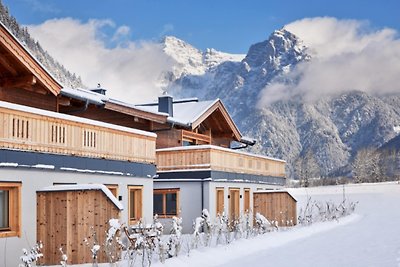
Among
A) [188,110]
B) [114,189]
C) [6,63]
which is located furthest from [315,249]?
[188,110]

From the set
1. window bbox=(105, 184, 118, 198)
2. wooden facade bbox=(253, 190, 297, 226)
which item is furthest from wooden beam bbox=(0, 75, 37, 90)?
wooden facade bbox=(253, 190, 297, 226)

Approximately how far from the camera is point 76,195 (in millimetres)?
14617

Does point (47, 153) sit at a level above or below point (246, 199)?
above

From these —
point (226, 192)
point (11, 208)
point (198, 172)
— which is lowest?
point (226, 192)

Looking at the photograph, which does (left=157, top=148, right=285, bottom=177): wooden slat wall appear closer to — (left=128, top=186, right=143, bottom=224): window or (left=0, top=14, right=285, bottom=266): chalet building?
(left=0, top=14, right=285, bottom=266): chalet building

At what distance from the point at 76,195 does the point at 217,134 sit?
70.6 feet

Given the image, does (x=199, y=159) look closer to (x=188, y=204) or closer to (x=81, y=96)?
(x=188, y=204)

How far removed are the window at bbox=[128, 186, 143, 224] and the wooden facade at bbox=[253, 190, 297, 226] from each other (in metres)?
9.76

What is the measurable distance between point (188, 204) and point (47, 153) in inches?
416

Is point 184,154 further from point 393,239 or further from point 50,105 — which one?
point 393,239

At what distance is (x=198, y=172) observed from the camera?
25.0 metres

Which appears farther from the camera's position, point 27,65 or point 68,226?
point 27,65

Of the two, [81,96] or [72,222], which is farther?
[81,96]

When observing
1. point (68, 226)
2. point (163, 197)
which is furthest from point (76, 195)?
point (163, 197)
